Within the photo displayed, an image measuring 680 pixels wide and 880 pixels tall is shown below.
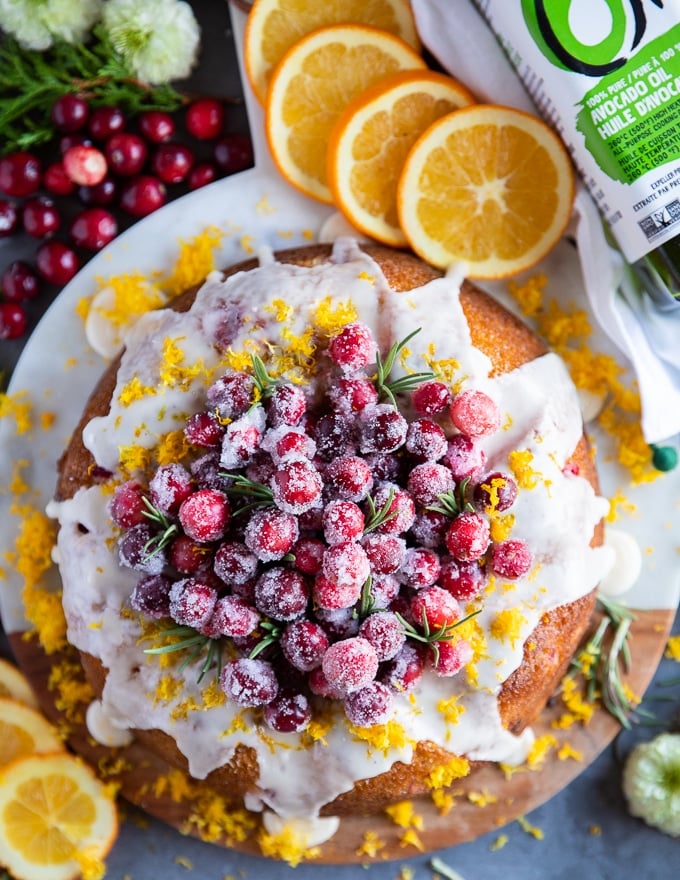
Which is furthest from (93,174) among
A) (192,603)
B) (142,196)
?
(192,603)

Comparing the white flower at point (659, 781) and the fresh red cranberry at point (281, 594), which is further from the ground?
the fresh red cranberry at point (281, 594)

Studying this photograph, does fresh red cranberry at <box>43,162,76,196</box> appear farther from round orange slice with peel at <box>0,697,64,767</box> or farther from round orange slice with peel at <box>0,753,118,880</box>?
Result: round orange slice with peel at <box>0,753,118,880</box>

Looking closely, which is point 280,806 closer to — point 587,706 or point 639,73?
point 587,706

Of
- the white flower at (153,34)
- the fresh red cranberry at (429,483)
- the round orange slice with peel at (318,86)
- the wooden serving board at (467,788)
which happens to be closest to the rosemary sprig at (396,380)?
the fresh red cranberry at (429,483)

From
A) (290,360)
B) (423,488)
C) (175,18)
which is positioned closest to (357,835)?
(423,488)

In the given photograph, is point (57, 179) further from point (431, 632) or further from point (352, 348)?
point (431, 632)

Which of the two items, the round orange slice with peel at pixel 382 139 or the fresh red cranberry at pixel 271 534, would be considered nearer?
the fresh red cranberry at pixel 271 534

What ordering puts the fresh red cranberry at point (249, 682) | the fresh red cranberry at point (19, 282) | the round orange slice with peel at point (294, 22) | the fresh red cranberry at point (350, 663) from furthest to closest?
1. the fresh red cranberry at point (19, 282)
2. the round orange slice with peel at point (294, 22)
3. the fresh red cranberry at point (249, 682)
4. the fresh red cranberry at point (350, 663)

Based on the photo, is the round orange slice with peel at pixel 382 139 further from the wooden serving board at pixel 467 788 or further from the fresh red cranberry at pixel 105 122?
the wooden serving board at pixel 467 788
